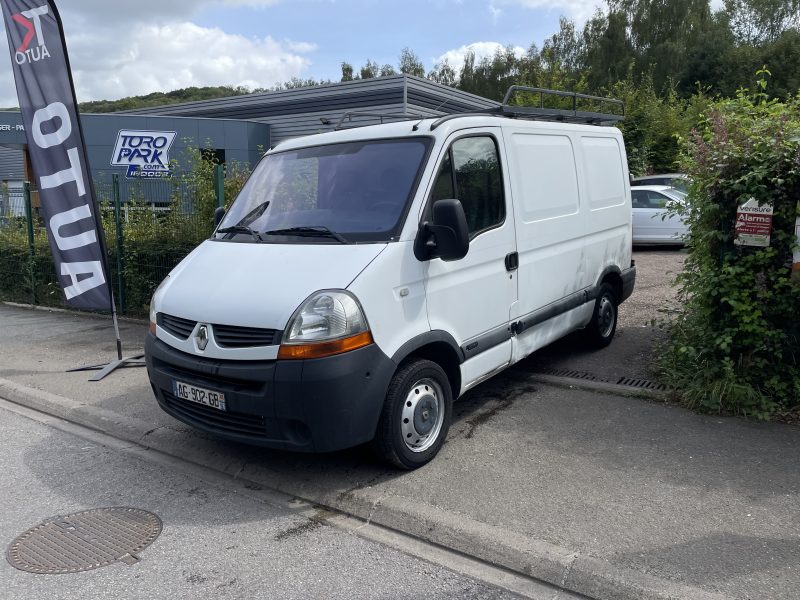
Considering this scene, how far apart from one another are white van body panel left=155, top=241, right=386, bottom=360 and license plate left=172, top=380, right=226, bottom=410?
0.23 meters

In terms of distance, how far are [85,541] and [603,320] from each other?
525 cm

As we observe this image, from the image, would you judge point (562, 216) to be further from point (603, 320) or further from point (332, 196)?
point (332, 196)

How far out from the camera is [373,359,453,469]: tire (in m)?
4.12

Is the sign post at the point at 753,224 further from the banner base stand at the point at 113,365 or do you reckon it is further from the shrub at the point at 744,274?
the banner base stand at the point at 113,365

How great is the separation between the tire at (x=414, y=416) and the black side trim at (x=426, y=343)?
0.44 feet

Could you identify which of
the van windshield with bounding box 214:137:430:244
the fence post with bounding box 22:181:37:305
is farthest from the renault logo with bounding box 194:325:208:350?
the fence post with bounding box 22:181:37:305

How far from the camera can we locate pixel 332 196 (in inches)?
184

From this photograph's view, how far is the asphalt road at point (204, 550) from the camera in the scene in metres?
3.25

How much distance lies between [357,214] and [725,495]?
2817 millimetres

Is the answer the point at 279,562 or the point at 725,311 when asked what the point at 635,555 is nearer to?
the point at 279,562

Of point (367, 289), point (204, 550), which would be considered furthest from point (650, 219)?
point (204, 550)

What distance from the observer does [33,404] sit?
634cm

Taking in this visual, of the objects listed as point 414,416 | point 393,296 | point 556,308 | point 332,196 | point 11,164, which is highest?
point 11,164

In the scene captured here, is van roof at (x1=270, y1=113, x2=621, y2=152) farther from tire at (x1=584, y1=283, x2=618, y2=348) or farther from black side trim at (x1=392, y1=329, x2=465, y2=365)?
tire at (x1=584, y1=283, x2=618, y2=348)
